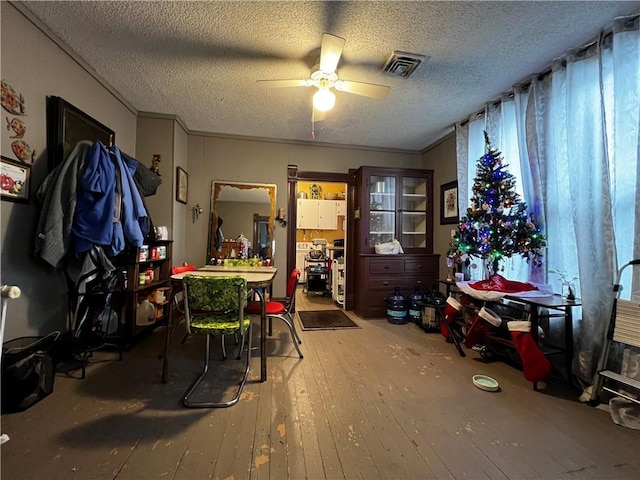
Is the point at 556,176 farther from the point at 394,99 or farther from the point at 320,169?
the point at 320,169

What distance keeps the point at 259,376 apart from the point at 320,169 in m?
3.14

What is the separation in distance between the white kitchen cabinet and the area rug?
264 cm

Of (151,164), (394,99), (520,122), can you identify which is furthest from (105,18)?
(520,122)

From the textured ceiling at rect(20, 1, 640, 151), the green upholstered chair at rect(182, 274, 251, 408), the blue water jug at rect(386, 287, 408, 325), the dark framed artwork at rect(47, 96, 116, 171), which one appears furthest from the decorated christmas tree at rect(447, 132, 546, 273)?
the dark framed artwork at rect(47, 96, 116, 171)

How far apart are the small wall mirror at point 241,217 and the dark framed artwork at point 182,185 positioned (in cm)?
35

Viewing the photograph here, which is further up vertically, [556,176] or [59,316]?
[556,176]

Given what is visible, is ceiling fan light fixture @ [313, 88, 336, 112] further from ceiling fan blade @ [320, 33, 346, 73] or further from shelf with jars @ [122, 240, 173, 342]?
shelf with jars @ [122, 240, 173, 342]

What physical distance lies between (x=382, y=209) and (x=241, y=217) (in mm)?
2180

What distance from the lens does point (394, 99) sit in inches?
116

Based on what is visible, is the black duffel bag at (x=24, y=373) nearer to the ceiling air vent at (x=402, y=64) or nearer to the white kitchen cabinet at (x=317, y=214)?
the ceiling air vent at (x=402, y=64)

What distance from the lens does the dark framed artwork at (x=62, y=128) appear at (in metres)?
2.10

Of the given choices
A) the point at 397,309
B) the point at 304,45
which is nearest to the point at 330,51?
the point at 304,45

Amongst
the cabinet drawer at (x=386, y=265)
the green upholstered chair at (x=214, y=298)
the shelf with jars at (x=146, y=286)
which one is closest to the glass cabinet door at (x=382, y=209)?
the cabinet drawer at (x=386, y=265)

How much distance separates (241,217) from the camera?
4086mm
